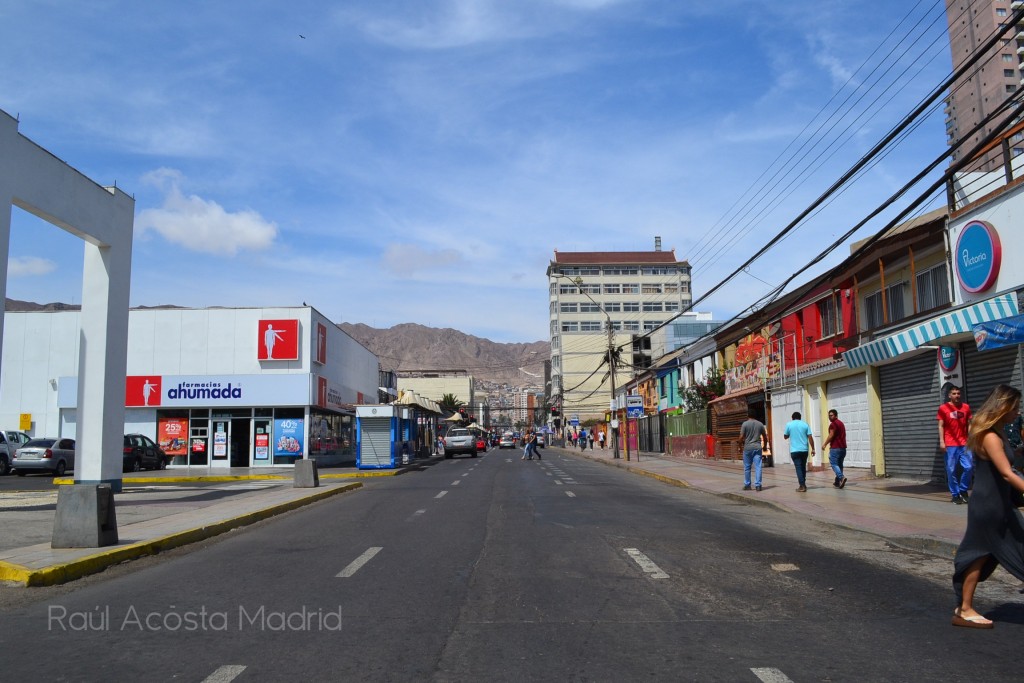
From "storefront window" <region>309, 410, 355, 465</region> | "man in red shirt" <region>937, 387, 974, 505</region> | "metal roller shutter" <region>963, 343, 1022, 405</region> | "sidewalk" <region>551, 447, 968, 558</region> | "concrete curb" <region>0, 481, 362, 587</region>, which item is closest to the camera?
"concrete curb" <region>0, 481, 362, 587</region>

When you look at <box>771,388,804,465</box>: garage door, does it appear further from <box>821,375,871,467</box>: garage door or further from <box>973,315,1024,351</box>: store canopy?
<box>973,315,1024,351</box>: store canopy

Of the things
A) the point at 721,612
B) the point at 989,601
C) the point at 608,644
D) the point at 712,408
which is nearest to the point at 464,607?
the point at 608,644

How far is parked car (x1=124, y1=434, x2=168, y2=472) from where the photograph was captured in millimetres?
33362

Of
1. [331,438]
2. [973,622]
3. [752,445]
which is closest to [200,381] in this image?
[331,438]

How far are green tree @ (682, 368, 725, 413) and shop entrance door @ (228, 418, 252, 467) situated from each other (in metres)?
22.6

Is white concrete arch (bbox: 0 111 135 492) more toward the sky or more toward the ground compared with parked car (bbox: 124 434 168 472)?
more toward the sky

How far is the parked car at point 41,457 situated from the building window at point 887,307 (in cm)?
3001

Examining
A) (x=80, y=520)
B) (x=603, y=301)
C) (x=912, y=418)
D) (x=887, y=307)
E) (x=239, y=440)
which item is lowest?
(x=80, y=520)

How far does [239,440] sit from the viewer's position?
129ft

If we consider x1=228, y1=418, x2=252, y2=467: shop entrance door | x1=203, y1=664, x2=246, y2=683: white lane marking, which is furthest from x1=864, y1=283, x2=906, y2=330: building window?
x1=228, y1=418, x2=252, y2=467: shop entrance door

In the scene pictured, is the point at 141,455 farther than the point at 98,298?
Yes

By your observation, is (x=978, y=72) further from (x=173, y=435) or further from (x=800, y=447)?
(x=173, y=435)

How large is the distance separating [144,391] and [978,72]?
37315 millimetres

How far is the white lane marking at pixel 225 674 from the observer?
15.9 ft
